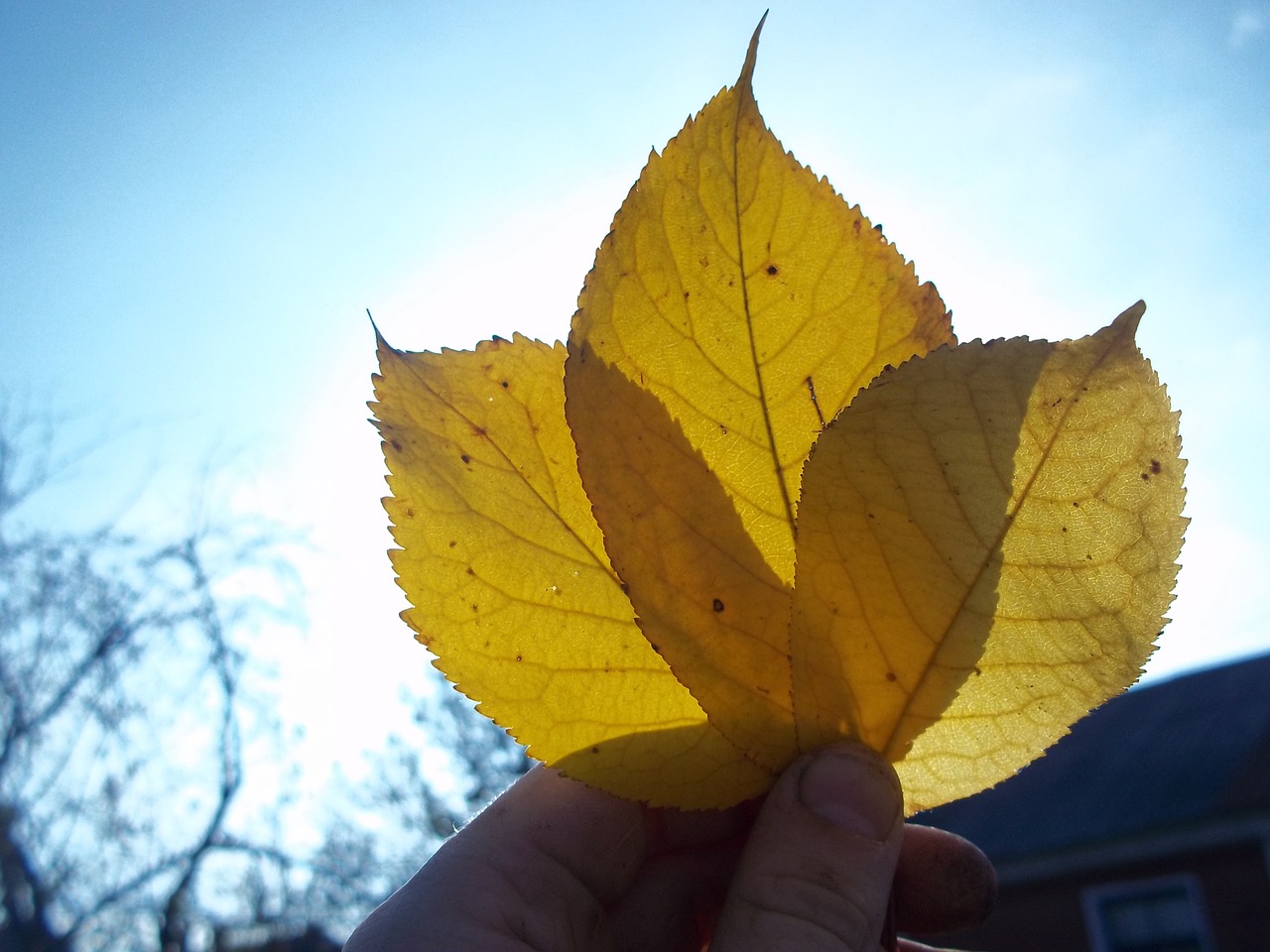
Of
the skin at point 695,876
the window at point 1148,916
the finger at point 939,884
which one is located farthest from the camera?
the window at point 1148,916

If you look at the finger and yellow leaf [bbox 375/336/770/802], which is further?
the finger

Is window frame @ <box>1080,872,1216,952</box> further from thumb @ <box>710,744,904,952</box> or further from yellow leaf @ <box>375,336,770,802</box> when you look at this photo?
yellow leaf @ <box>375,336,770,802</box>

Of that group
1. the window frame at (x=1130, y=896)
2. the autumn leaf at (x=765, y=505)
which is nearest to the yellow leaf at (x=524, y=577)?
the autumn leaf at (x=765, y=505)

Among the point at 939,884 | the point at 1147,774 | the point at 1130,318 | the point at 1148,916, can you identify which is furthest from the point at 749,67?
the point at 1147,774

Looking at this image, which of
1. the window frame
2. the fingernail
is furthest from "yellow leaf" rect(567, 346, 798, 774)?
the window frame

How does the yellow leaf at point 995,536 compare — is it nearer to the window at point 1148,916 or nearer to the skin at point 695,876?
the skin at point 695,876
